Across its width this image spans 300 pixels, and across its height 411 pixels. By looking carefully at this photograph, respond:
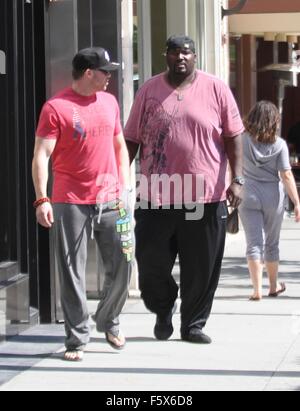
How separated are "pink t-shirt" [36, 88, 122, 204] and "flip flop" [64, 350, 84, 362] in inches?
38.1

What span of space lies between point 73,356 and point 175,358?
66 cm

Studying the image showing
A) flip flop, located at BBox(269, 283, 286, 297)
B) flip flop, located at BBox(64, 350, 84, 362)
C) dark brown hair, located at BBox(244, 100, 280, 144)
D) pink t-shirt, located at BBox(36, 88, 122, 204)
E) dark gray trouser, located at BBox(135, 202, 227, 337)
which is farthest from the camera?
flip flop, located at BBox(269, 283, 286, 297)

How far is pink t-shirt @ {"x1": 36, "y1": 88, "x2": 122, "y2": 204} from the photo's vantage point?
7.23 meters

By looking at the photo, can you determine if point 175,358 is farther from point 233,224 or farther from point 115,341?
point 233,224

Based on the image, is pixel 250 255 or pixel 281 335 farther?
pixel 250 255

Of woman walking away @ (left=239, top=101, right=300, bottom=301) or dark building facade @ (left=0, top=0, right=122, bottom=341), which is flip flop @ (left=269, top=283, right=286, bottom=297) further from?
dark building facade @ (left=0, top=0, right=122, bottom=341)

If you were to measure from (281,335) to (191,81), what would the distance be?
1.99 m

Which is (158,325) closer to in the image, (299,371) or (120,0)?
(299,371)

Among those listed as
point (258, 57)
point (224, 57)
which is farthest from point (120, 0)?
point (258, 57)

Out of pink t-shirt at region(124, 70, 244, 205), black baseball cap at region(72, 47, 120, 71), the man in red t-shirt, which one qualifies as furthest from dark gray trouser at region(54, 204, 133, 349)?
black baseball cap at region(72, 47, 120, 71)

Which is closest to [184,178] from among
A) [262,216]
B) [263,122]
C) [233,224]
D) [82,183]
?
[82,183]

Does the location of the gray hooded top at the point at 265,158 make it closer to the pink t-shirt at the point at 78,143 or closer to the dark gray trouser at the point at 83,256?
the dark gray trouser at the point at 83,256

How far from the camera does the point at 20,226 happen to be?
28.0ft

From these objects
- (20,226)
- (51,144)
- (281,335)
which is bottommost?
(281,335)
